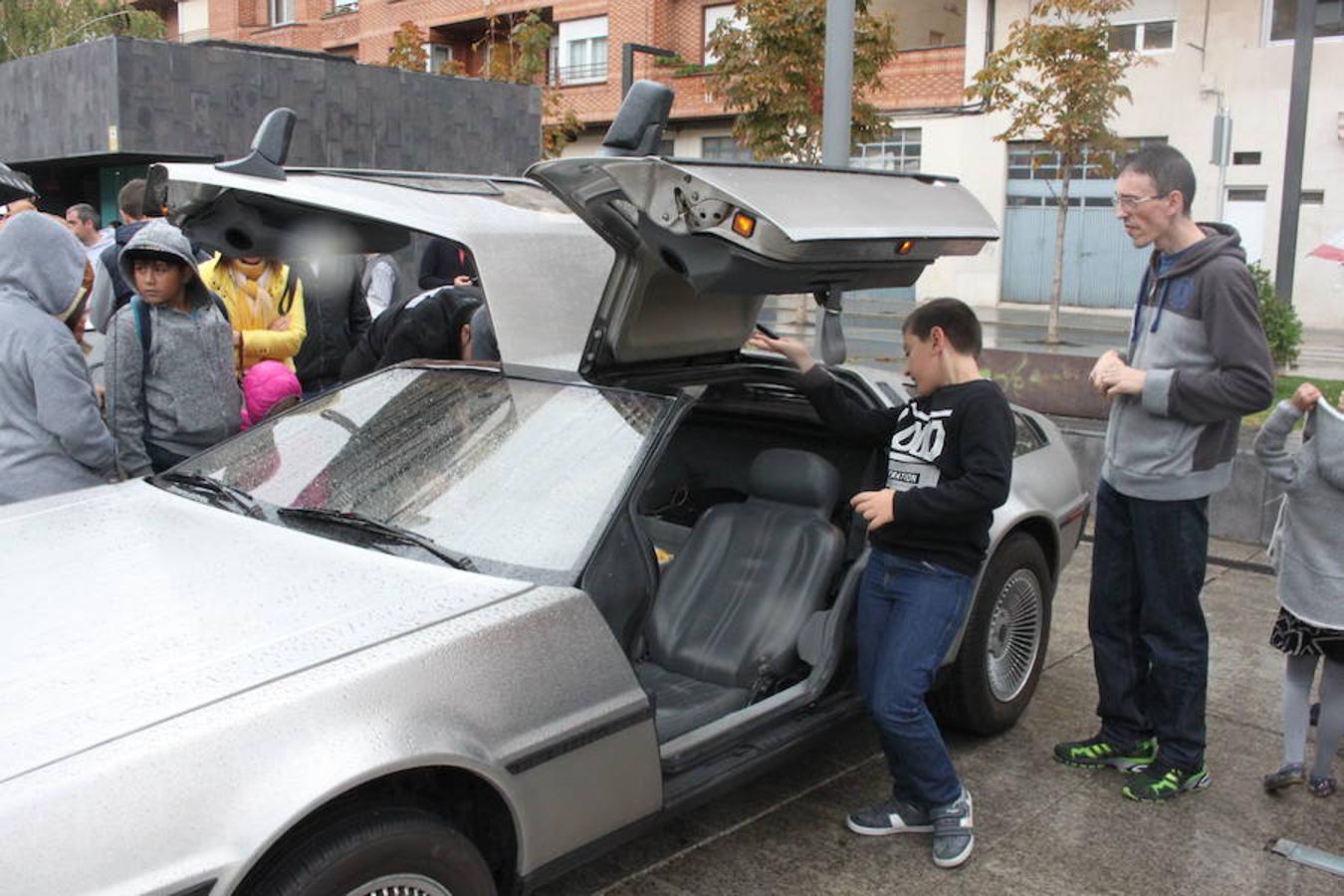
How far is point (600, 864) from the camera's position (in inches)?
135

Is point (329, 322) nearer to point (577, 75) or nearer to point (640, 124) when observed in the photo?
point (640, 124)

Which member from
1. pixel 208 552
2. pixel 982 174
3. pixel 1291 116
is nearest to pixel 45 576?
pixel 208 552

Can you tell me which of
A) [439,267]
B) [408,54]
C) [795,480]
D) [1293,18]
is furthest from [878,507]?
[1293,18]

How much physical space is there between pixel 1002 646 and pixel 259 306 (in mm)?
3477

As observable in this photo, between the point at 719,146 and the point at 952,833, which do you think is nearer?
the point at 952,833

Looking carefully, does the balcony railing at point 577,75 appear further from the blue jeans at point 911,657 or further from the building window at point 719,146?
the blue jeans at point 911,657

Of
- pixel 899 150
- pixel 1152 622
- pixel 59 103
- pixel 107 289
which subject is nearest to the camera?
pixel 1152 622

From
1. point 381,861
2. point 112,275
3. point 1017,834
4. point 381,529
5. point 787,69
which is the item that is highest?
point 787,69

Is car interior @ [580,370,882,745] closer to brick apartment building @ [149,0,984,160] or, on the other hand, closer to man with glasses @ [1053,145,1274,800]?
man with glasses @ [1053,145,1274,800]

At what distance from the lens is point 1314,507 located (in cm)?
379

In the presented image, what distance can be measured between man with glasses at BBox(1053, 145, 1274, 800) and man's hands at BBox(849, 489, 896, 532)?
0.91m

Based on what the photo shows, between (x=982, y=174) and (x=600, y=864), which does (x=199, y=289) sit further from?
(x=982, y=174)

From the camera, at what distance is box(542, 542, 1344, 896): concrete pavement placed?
11.0ft

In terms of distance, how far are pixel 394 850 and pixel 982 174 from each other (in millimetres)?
24965
